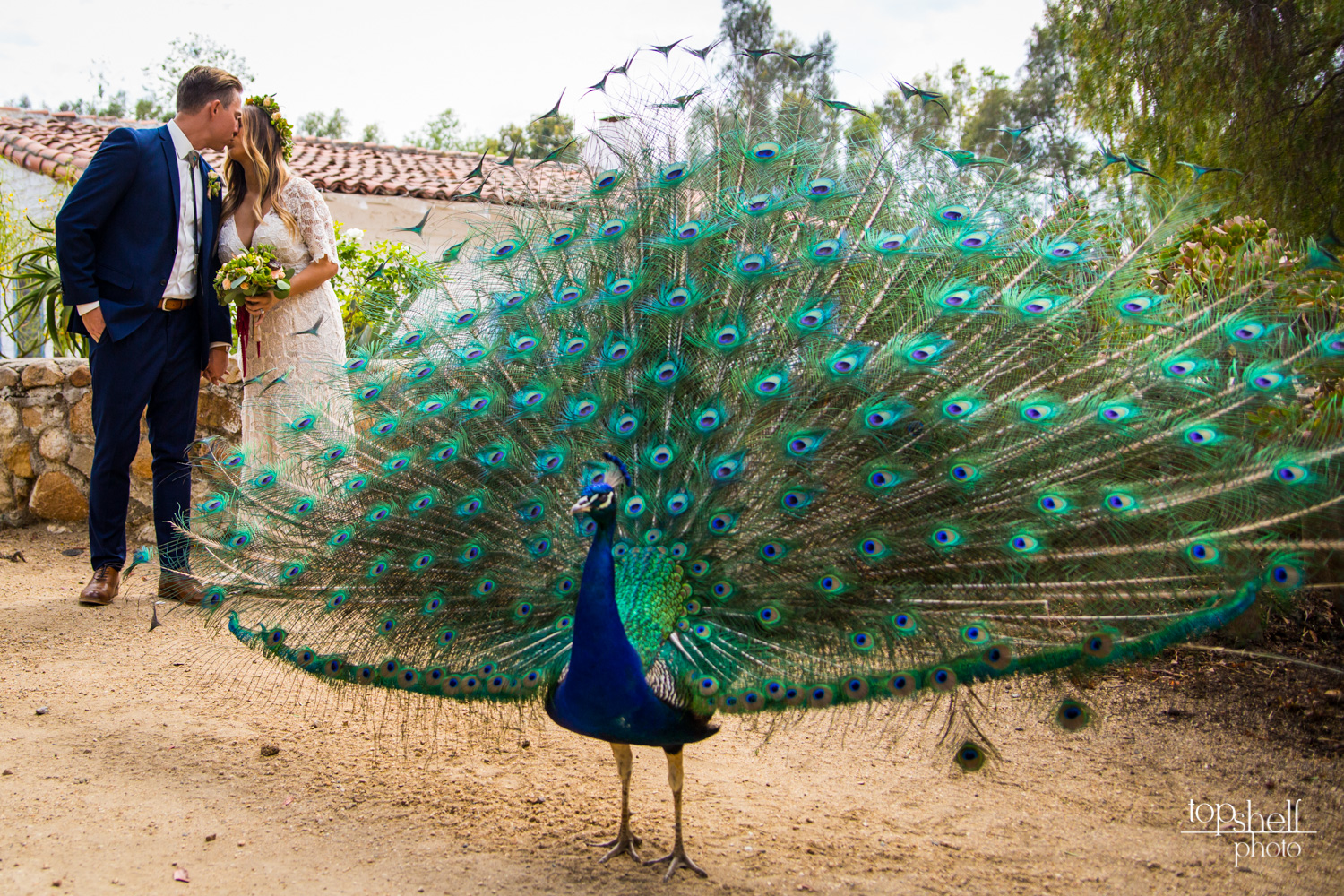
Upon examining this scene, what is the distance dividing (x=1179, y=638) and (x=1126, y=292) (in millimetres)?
1097

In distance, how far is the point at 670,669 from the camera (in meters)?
2.56

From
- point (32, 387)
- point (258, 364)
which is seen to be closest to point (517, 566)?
point (258, 364)

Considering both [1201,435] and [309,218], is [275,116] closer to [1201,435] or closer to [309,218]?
[309,218]

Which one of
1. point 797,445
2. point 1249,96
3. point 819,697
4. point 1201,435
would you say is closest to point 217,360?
point 797,445

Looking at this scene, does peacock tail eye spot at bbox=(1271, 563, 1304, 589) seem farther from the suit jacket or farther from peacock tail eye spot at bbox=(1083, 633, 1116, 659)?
the suit jacket

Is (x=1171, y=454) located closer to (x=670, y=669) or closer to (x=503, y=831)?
(x=670, y=669)

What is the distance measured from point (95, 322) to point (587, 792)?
3004mm

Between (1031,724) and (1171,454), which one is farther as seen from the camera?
(1031,724)

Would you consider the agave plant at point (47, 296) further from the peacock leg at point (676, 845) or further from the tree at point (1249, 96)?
the tree at point (1249, 96)

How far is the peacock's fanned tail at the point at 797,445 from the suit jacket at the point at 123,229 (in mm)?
1462

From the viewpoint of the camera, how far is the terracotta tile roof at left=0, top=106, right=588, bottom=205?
14.1m

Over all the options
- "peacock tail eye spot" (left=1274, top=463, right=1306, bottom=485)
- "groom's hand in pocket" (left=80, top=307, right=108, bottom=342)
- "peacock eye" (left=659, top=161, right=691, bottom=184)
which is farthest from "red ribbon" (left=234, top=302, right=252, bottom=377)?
"peacock tail eye spot" (left=1274, top=463, right=1306, bottom=485)

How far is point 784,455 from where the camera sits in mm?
2732

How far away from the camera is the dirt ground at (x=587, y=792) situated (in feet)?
9.00
